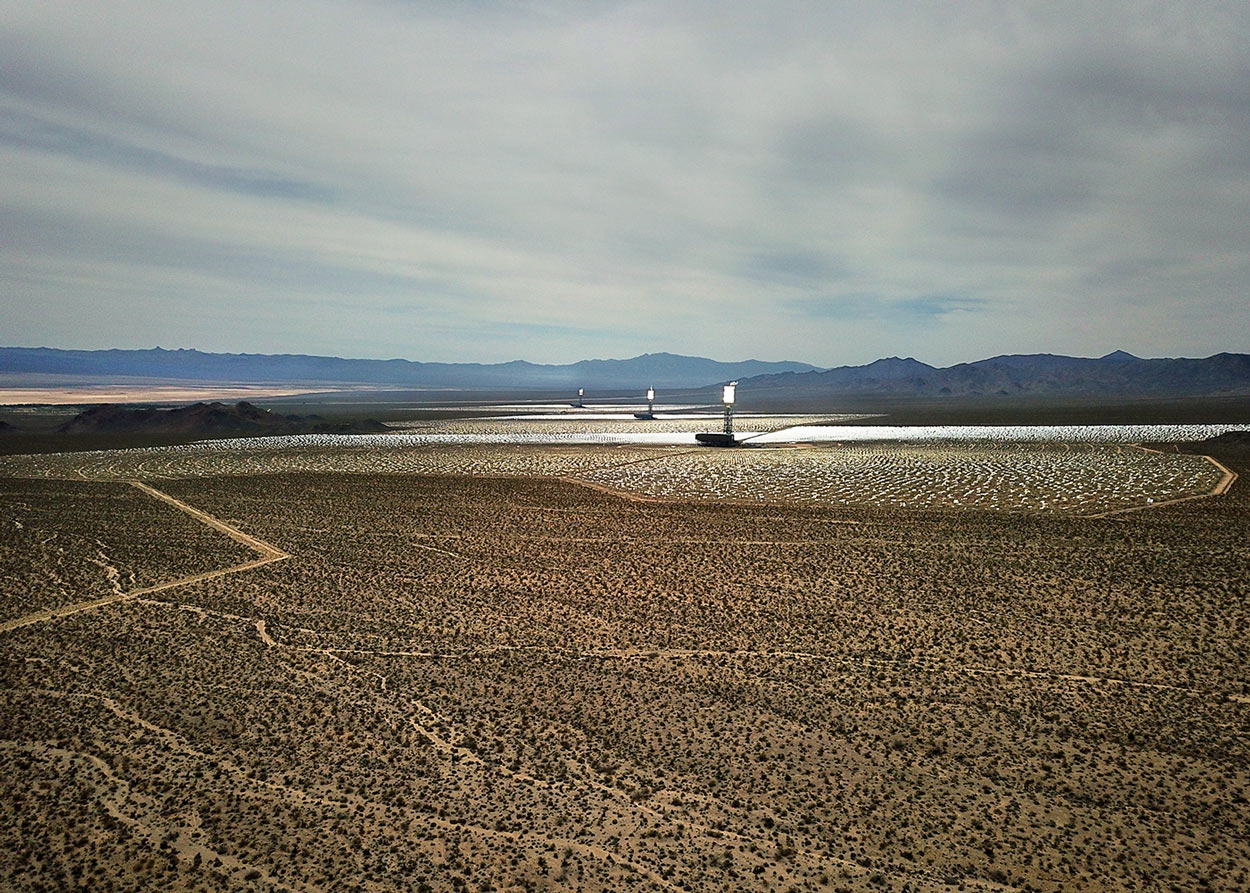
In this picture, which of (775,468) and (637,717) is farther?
(775,468)

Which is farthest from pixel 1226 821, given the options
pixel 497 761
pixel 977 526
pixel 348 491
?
pixel 348 491

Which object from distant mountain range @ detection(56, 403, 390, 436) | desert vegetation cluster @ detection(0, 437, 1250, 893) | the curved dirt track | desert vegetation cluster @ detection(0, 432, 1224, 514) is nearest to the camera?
desert vegetation cluster @ detection(0, 437, 1250, 893)

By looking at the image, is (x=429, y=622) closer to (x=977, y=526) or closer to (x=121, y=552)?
(x=121, y=552)

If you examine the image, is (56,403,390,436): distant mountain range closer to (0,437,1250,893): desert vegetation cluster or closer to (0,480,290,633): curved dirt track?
(0,480,290,633): curved dirt track

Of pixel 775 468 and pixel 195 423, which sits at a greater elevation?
pixel 195 423

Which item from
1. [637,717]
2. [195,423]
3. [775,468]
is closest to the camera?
[637,717]

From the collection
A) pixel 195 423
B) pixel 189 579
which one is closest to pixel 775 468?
pixel 189 579

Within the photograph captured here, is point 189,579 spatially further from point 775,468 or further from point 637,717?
point 775,468

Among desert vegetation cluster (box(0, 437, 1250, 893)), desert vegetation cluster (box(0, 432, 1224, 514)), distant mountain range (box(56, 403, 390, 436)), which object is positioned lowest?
desert vegetation cluster (box(0, 437, 1250, 893))

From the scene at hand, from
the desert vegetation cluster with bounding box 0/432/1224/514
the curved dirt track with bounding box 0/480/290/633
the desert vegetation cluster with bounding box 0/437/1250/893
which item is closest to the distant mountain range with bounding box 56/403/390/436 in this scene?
the desert vegetation cluster with bounding box 0/432/1224/514
